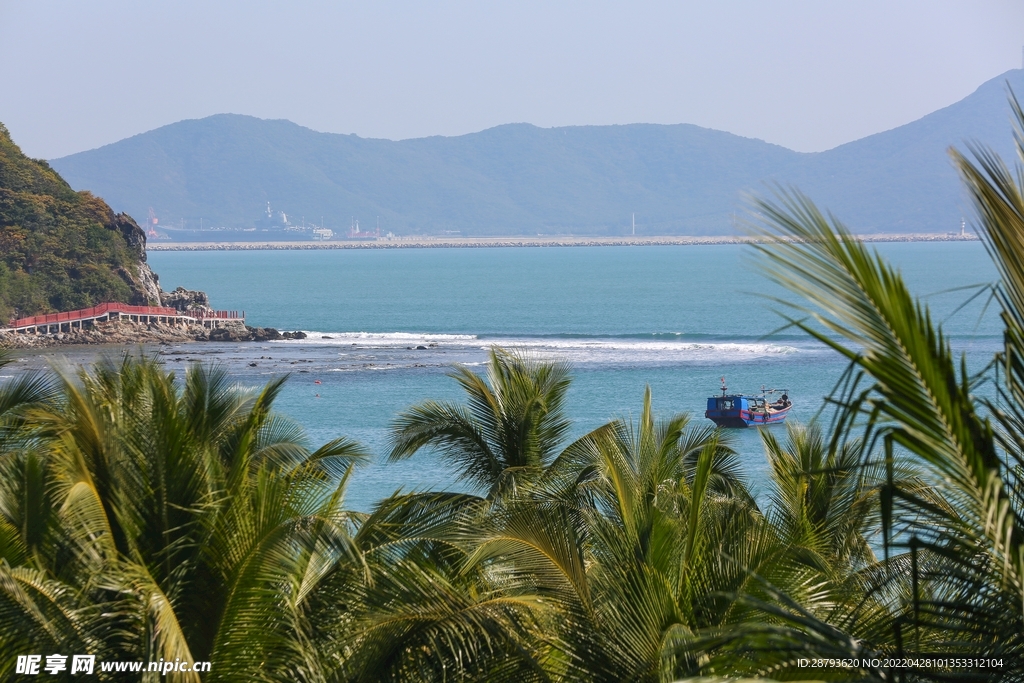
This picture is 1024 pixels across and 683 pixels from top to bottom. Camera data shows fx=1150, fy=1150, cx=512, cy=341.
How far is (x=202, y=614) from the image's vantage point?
287 inches

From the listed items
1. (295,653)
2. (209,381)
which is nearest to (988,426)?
(295,653)

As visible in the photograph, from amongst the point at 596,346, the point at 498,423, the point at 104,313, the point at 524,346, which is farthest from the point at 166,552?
the point at 104,313

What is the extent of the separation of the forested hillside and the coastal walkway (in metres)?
2.19

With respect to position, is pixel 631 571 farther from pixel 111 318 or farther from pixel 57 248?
pixel 57 248

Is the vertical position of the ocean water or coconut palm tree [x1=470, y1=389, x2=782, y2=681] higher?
coconut palm tree [x1=470, y1=389, x2=782, y2=681]

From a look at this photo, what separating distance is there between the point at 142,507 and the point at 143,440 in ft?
1.42

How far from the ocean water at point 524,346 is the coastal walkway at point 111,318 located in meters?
7.27

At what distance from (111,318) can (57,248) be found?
27.4 feet

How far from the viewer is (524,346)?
57.4 meters

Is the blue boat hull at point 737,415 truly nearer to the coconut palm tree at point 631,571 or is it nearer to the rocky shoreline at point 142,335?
the coconut palm tree at point 631,571

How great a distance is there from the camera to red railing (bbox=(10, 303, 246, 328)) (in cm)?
7706

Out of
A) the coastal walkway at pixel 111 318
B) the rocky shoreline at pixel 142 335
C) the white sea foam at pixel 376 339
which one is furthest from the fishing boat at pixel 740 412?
the coastal walkway at pixel 111 318

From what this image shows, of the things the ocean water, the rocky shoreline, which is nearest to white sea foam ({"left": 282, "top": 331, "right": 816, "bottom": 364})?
the ocean water

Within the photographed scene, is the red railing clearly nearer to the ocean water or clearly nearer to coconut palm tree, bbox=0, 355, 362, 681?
the ocean water
